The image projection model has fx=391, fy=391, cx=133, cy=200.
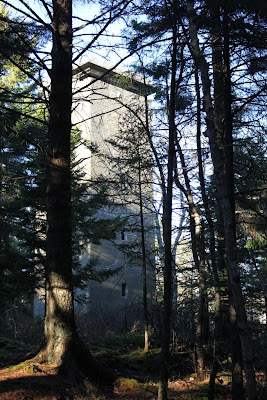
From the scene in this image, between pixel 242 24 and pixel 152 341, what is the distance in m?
9.39

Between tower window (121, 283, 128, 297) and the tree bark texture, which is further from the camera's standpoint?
tower window (121, 283, 128, 297)

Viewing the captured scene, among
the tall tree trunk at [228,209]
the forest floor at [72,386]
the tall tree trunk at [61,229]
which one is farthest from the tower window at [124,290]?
the tall tree trunk at [228,209]

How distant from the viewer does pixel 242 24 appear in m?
6.02

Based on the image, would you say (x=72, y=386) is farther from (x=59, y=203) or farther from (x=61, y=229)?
(x=59, y=203)

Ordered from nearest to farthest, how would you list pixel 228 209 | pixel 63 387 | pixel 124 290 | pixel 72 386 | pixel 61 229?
pixel 228 209 < pixel 63 387 < pixel 72 386 < pixel 61 229 < pixel 124 290

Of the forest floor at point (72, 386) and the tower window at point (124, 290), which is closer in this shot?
the forest floor at point (72, 386)

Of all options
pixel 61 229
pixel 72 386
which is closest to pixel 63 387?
pixel 72 386

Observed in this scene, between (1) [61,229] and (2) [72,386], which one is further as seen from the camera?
(1) [61,229]

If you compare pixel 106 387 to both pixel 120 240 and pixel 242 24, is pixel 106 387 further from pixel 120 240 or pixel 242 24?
pixel 120 240

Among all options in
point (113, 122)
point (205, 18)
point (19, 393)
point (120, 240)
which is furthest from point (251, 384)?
point (113, 122)

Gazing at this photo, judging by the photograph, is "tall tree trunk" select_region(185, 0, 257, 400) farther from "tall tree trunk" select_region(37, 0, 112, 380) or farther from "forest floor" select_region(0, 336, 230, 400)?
"tall tree trunk" select_region(37, 0, 112, 380)

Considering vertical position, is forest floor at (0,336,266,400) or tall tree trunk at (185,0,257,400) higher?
tall tree trunk at (185,0,257,400)

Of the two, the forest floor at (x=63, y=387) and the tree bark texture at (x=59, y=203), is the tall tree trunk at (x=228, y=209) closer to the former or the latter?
the forest floor at (x=63, y=387)

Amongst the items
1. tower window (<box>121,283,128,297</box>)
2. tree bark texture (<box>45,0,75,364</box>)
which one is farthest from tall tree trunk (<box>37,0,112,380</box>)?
tower window (<box>121,283,128,297</box>)
